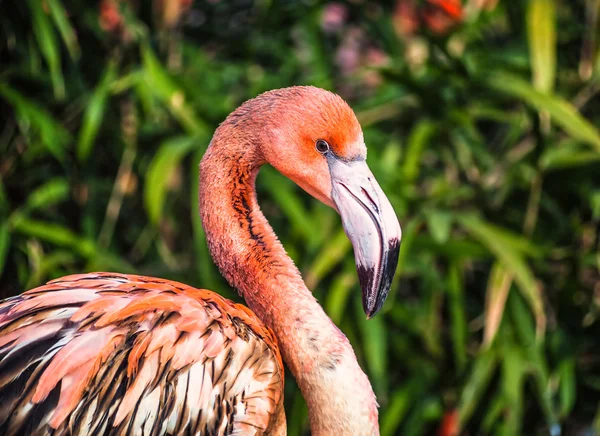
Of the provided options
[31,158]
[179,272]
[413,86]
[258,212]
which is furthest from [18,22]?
[258,212]

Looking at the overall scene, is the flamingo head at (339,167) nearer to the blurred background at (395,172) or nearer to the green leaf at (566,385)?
the blurred background at (395,172)

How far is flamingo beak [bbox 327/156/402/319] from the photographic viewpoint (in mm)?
2162

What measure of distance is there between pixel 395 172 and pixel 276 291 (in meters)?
1.45

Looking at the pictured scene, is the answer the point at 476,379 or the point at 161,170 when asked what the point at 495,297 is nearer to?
the point at 476,379

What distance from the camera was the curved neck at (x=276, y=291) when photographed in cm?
219

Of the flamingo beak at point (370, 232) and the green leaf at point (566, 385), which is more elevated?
the flamingo beak at point (370, 232)

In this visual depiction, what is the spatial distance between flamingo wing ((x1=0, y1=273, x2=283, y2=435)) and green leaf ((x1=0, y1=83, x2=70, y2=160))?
164 centimetres

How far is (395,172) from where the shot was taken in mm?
3641

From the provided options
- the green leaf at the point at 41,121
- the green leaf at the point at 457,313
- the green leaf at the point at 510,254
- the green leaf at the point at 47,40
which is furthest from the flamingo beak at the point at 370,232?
the green leaf at the point at 47,40

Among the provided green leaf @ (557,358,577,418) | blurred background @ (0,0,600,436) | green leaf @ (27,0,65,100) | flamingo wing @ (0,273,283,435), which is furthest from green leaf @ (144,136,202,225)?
green leaf @ (557,358,577,418)

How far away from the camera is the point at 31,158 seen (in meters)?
3.93

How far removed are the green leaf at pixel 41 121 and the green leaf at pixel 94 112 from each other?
0.29ft

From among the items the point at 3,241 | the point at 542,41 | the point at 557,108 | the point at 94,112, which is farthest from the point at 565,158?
the point at 3,241

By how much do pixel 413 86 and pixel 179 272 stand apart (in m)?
1.28
